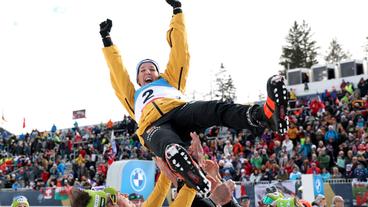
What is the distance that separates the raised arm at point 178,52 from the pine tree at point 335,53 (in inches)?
2289

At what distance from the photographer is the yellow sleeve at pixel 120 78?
5.72 m

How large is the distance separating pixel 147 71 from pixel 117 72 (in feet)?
1.46

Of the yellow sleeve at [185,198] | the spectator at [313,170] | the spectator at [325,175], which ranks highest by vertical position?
the yellow sleeve at [185,198]

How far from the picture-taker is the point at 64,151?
24891 mm

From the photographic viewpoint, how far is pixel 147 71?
557 cm

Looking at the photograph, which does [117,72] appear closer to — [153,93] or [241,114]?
[153,93]

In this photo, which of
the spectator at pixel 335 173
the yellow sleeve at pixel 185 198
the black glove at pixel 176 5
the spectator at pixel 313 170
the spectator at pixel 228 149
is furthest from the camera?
the spectator at pixel 228 149

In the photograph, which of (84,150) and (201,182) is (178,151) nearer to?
(201,182)

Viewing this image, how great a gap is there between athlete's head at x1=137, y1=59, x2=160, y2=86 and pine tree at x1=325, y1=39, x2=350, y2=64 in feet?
191

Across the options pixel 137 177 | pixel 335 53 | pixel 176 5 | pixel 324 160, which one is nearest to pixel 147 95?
pixel 176 5

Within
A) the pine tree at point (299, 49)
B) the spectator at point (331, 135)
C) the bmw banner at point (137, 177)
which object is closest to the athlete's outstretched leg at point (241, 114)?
the bmw banner at point (137, 177)

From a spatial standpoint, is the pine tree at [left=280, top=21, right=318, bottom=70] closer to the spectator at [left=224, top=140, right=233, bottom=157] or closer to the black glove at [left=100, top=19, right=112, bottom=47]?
the spectator at [left=224, top=140, right=233, bottom=157]

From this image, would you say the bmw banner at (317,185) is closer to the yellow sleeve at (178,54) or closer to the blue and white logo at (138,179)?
the blue and white logo at (138,179)

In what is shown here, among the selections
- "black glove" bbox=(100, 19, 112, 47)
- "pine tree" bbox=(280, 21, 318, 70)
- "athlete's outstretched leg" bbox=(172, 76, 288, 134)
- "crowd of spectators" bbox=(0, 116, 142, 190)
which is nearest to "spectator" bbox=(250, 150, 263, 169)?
"crowd of spectators" bbox=(0, 116, 142, 190)
